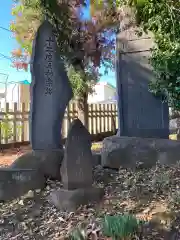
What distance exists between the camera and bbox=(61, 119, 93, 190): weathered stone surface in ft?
12.2

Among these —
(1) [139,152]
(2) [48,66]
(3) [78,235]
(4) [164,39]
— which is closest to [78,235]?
(3) [78,235]

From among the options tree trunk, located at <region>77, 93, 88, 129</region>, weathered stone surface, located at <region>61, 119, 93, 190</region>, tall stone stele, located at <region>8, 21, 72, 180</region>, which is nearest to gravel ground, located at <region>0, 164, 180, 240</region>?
weathered stone surface, located at <region>61, 119, 93, 190</region>

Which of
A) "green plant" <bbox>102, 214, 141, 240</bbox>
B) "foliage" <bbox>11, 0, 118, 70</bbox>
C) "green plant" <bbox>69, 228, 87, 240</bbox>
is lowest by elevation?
"green plant" <bbox>69, 228, 87, 240</bbox>

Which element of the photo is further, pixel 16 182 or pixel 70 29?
pixel 70 29

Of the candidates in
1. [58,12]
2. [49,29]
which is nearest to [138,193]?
[49,29]

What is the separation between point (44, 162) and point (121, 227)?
88.9 inches

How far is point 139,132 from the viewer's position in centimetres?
564

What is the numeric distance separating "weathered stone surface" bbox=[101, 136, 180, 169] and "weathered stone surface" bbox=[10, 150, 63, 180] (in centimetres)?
87

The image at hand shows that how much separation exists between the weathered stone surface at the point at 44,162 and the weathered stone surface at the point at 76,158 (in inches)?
38.0

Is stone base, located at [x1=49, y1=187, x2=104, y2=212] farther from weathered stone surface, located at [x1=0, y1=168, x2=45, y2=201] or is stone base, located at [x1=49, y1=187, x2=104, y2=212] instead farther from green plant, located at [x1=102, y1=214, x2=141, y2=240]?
green plant, located at [x1=102, y1=214, x2=141, y2=240]

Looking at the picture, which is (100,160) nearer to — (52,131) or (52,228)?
(52,131)

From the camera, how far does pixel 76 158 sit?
3.74 m

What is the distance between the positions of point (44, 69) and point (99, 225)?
2.88 metres

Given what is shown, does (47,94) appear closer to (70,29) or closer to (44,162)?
(44,162)
